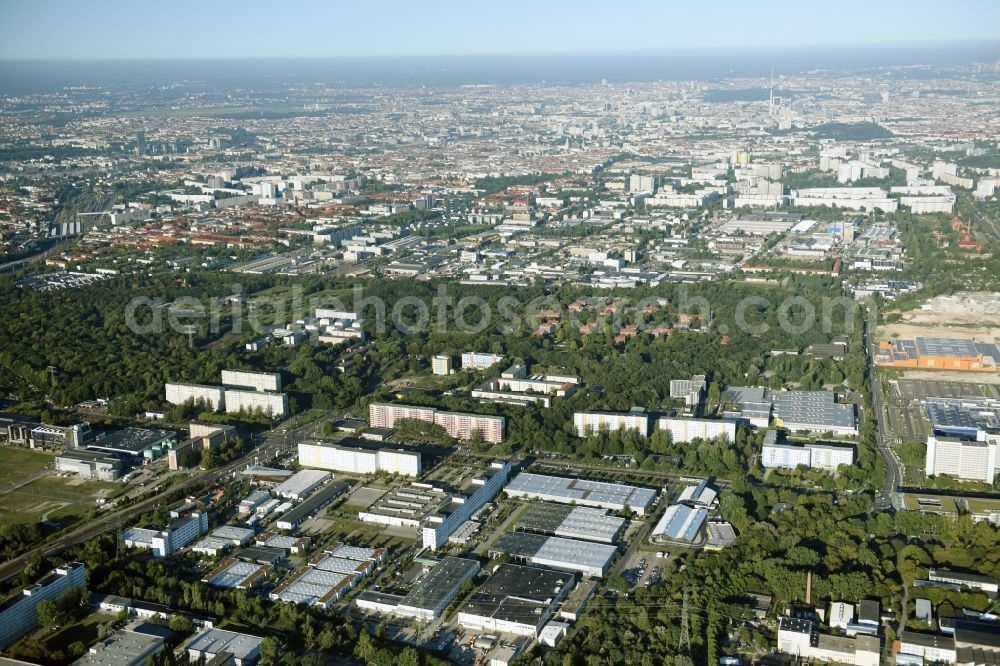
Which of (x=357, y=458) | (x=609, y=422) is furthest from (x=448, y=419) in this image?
(x=609, y=422)

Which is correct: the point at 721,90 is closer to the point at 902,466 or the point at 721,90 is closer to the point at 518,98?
the point at 518,98

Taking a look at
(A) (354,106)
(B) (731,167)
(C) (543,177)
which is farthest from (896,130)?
(A) (354,106)

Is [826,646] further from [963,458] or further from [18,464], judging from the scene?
[18,464]

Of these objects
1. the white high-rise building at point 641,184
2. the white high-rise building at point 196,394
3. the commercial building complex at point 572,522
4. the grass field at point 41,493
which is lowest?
the commercial building complex at point 572,522

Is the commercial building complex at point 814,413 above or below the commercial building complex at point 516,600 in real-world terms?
above

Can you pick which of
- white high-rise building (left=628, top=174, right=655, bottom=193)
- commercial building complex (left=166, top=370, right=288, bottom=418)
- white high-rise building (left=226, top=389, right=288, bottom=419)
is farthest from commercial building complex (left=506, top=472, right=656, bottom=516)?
white high-rise building (left=628, top=174, right=655, bottom=193)

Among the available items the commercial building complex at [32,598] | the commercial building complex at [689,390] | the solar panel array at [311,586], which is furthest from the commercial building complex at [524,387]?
the commercial building complex at [32,598]

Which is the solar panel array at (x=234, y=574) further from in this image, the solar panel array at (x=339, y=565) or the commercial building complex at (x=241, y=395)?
the commercial building complex at (x=241, y=395)
